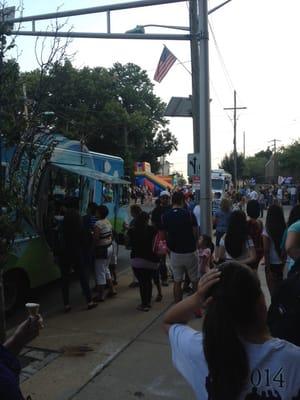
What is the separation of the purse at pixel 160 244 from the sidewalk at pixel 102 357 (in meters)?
0.90

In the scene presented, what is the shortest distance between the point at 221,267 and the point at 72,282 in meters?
8.45

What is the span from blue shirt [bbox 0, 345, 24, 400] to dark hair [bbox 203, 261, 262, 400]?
712mm

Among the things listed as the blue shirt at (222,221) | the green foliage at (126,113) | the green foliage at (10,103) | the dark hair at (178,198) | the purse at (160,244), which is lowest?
the purse at (160,244)

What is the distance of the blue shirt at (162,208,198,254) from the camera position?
6840 mm

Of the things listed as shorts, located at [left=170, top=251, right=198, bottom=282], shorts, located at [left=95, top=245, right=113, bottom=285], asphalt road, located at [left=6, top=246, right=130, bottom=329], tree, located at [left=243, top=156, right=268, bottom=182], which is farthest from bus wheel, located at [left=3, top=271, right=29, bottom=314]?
tree, located at [left=243, top=156, right=268, bottom=182]

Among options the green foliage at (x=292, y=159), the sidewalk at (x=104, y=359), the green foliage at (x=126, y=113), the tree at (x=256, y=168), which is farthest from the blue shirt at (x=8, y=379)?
the tree at (x=256, y=168)

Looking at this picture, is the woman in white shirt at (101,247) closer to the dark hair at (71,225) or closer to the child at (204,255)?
the dark hair at (71,225)

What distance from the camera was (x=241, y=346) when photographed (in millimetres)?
1706

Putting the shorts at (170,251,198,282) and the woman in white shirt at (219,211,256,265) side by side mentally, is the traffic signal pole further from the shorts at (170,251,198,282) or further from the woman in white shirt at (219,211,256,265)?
the woman in white shirt at (219,211,256,265)

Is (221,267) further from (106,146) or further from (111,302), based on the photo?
(106,146)

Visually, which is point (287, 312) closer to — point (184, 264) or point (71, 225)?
point (184, 264)

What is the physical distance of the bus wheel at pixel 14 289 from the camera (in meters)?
7.16

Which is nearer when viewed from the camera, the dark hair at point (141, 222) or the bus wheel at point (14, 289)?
the bus wheel at point (14, 289)

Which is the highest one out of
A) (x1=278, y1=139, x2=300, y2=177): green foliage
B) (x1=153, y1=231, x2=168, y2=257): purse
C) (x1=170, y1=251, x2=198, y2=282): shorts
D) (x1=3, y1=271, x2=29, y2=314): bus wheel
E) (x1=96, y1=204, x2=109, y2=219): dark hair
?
(x1=278, y1=139, x2=300, y2=177): green foliage
